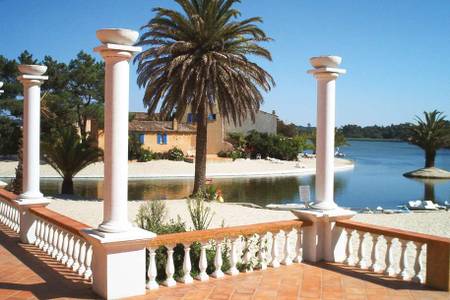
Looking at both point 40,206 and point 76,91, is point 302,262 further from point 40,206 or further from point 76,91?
point 76,91

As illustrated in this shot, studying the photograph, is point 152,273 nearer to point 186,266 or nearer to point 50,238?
point 186,266

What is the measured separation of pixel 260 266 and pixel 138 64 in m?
14.5

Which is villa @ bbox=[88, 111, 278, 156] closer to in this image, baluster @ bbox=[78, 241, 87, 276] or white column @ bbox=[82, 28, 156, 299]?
baluster @ bbox=[78, 241, 87, 276]

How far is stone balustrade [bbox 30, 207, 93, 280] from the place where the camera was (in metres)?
6.34

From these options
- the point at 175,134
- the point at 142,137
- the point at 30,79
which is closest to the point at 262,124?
the point at 175,134

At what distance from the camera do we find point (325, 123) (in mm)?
7422

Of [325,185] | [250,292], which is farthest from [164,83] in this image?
[250,292]

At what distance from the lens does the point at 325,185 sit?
7.43m

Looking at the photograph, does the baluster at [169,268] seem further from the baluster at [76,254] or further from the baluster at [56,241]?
the baluster at [56,241]

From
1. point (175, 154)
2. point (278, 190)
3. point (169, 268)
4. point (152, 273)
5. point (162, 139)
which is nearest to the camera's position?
point (152, 273)

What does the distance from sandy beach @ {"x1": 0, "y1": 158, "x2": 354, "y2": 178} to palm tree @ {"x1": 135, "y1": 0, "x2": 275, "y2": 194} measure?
44.6 ft

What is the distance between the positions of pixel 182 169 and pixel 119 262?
3083cm

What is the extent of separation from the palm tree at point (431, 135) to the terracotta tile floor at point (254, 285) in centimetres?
3905

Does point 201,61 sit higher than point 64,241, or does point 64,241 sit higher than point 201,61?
point 201,61
